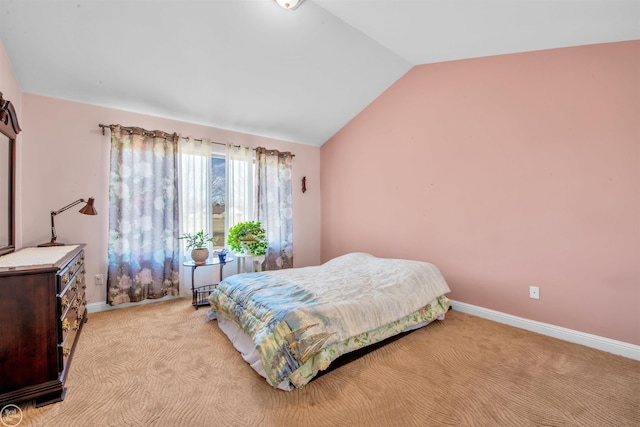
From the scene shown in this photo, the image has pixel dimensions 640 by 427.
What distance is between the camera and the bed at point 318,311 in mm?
1738

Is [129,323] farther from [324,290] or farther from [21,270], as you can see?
[324,290]

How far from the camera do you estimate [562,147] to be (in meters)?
2.48

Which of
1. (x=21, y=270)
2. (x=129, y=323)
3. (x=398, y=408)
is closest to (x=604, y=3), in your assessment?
(x=398, y=408)

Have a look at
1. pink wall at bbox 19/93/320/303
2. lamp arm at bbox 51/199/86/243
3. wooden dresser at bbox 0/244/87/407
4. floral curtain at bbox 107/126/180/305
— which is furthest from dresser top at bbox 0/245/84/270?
floral curtain at bbox 107/126/180/305

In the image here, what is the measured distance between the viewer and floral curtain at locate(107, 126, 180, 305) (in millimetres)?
3174

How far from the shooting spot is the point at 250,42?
2.73 meters

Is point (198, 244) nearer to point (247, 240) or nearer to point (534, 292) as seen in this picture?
point (247, 240)

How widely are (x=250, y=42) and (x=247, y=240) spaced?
2208 mm

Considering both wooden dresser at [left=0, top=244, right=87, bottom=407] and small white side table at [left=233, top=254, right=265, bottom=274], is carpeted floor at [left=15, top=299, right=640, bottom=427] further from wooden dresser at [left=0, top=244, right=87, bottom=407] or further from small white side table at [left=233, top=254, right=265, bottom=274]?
small white side table at [left=233, top=254, right=265, bottom=274]

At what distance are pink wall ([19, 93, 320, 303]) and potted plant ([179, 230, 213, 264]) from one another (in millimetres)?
883

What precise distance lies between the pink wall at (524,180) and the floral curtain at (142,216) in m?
2.79

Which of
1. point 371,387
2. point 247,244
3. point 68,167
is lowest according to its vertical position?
point 371,387

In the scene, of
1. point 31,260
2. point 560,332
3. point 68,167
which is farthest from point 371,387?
point 68,167

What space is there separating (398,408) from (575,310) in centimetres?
198
